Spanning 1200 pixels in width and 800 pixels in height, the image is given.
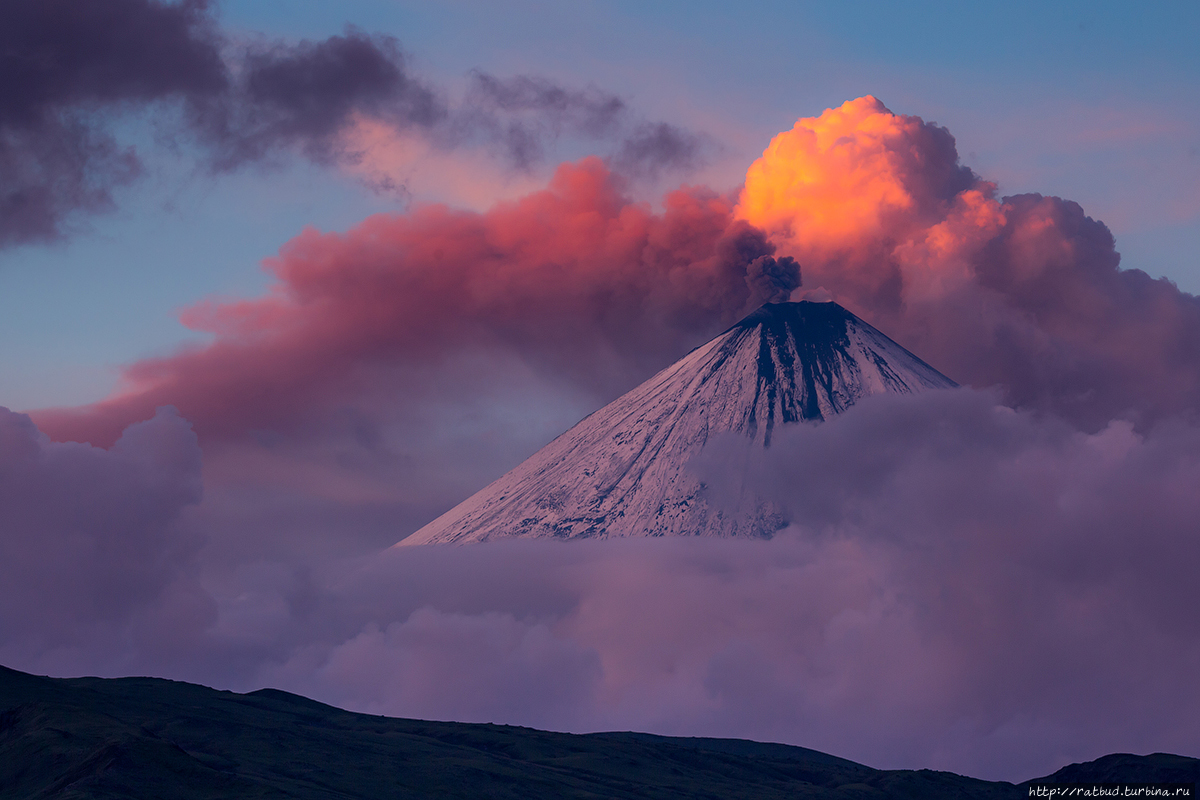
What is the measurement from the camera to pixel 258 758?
14912cm

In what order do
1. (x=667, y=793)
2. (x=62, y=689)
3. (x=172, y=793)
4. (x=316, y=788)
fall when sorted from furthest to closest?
(x=667, y=793) → (x=62, y=689) → (x=316, y=788) → (x=172, y=793)

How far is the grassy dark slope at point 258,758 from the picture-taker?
12238 centimetres

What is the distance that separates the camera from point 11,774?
122688mm

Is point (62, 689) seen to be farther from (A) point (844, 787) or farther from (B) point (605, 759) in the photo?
(A) point (844, 787)

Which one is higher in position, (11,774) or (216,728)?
(216,728)

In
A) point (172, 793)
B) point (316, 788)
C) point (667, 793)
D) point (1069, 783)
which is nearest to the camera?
point (172, 793)

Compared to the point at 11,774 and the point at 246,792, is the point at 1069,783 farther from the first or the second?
the point at 11,774

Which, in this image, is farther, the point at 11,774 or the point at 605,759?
the point at 605,759

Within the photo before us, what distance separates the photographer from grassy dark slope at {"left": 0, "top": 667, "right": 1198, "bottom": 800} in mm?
122375

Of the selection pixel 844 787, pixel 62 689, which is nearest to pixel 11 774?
pixel 62 689

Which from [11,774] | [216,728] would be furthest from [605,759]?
[11,774]

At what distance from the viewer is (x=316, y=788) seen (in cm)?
13775

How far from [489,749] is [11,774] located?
8434 cm

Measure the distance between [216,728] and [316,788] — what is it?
27505mm
